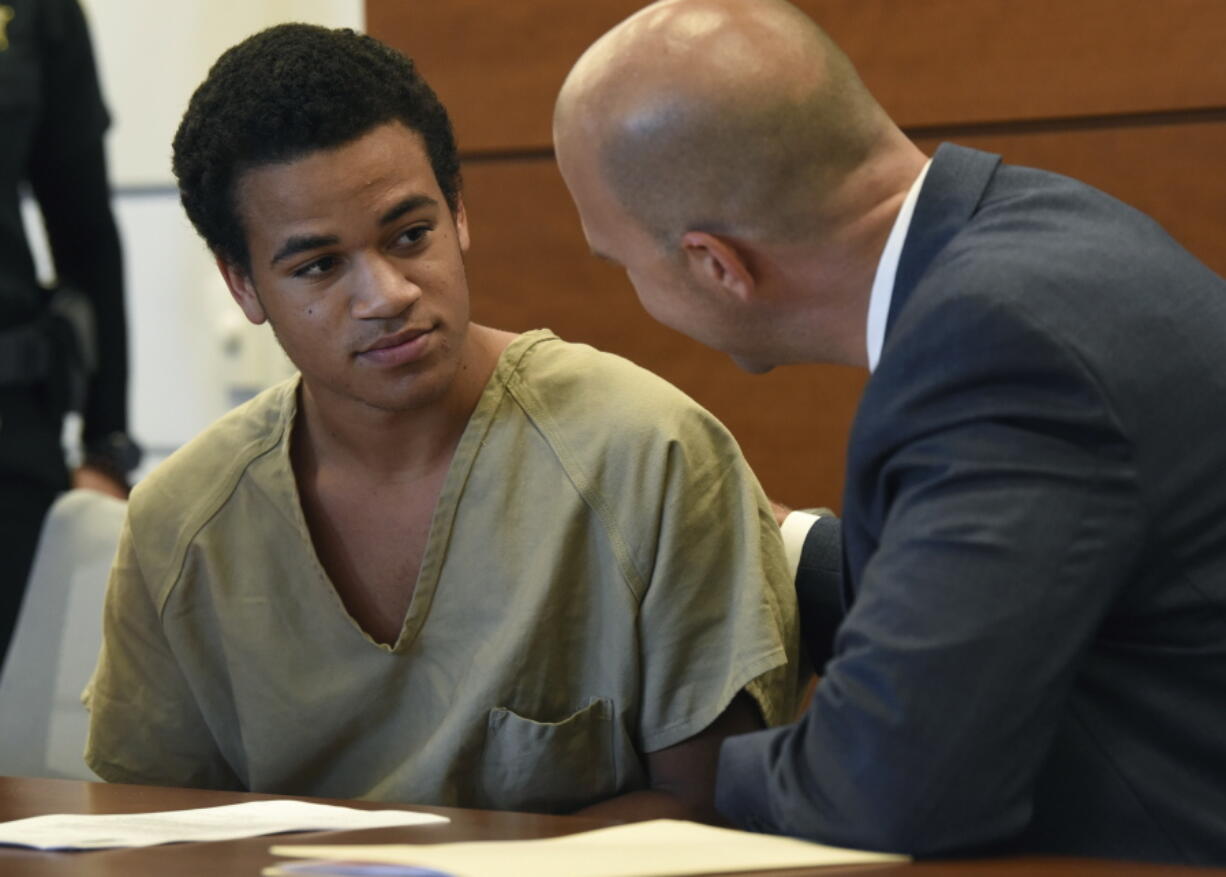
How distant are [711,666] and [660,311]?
0.40m

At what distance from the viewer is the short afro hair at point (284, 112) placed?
1.63m

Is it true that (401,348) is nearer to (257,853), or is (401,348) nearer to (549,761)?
(549,761)

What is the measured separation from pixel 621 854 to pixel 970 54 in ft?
5.12

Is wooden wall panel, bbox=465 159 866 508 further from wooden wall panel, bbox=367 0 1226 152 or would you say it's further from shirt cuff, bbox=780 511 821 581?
shirt cuff, bbox=780 511 821 581

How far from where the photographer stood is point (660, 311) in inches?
53.6

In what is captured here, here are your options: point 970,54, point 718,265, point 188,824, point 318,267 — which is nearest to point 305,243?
point 318,267

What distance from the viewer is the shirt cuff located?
1.70 m

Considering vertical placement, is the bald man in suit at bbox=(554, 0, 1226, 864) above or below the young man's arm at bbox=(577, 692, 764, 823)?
above

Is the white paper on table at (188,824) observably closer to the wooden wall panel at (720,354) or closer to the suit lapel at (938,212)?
the suit lapel at (938,212)

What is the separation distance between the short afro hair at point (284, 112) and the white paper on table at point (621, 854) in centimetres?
80

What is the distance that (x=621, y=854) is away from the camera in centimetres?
99

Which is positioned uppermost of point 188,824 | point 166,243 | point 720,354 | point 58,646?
point 166,243

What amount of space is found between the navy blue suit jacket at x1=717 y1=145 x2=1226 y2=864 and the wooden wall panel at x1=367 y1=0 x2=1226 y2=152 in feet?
3.44

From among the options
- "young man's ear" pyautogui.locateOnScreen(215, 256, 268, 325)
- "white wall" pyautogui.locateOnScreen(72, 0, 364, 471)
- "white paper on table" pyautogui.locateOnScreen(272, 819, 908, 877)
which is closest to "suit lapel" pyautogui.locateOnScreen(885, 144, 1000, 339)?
"white paper on table" pyautogui.locateOnScreen(272, 819, 908, 877)
